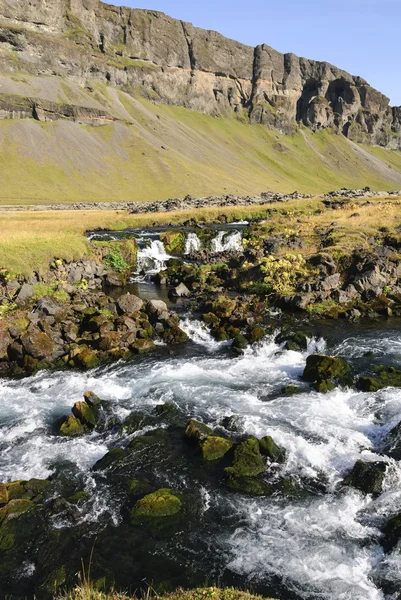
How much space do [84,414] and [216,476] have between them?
6.92 metres

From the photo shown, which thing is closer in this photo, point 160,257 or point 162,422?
point 162,422

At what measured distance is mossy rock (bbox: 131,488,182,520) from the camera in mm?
13328

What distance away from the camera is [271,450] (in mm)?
15922

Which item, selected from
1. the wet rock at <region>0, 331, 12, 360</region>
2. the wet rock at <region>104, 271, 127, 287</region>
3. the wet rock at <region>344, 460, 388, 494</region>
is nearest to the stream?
the wet rock at <region>344, 460, 388, 494</region>

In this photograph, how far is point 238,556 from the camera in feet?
38.4

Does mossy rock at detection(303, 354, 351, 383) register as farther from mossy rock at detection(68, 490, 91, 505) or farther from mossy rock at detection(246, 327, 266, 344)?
mossy rock at detection(68, 490, 91, 505)

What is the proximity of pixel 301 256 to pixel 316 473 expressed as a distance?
88.5 ft

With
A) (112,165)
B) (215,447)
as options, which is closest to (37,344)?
(215,447)

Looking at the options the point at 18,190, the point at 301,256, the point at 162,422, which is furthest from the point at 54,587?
the point at 18,190

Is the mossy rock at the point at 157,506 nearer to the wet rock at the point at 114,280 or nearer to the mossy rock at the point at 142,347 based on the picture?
the mossy rock at the point at 142,347

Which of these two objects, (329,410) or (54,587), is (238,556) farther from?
(329,410)

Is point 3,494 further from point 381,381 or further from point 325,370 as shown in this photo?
point 381,381

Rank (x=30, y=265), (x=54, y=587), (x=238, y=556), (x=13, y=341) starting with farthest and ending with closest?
(x=30, y=265) → (x=13, y=341) → (x=238, y=556) → (x=54, y=587)

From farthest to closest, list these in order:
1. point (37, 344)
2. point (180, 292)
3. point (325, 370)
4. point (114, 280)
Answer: point (114, 280) < point (180, 292) < point (37, 344) < point (325, 370)
